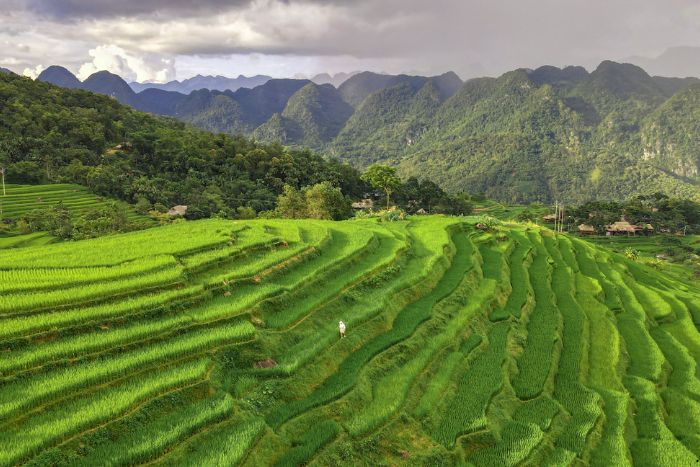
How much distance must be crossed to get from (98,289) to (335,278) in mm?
6852

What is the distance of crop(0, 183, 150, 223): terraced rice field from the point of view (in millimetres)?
39594

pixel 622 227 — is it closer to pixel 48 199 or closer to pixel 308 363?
pixel 308 363

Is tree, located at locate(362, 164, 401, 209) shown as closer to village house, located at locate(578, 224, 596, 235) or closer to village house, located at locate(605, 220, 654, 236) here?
village house, located at locate(578, 224, 596, 235)

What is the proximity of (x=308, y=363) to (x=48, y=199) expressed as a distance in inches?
1686

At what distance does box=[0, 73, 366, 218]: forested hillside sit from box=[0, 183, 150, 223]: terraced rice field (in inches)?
Answer: 90.5

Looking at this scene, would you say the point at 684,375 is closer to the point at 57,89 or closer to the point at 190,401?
the point at 190,401

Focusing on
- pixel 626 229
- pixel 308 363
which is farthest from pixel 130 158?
pixel 626 229

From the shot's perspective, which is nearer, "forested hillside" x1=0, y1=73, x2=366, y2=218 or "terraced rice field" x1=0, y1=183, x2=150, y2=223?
"terraced rice field" x1=0, y1=183, x2=150, y2=223

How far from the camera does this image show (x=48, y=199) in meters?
42.7

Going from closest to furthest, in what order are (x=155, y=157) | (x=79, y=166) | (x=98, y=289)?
1. (x=98, y=289)
2. (x=79, y=166)
3. (x=155, y=157)

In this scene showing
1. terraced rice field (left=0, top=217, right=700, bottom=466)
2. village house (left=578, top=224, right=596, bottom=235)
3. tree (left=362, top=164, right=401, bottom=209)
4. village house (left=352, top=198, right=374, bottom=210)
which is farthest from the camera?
village house (left=578, top=224, right=596, bottom=235)

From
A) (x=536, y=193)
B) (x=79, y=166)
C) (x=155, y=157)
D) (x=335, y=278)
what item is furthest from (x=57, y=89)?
(x=536, y=193)

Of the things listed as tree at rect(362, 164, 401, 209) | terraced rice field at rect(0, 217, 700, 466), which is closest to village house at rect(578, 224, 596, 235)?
tree at rect(362, 164, 401, 209)

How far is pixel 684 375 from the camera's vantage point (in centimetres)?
1500
